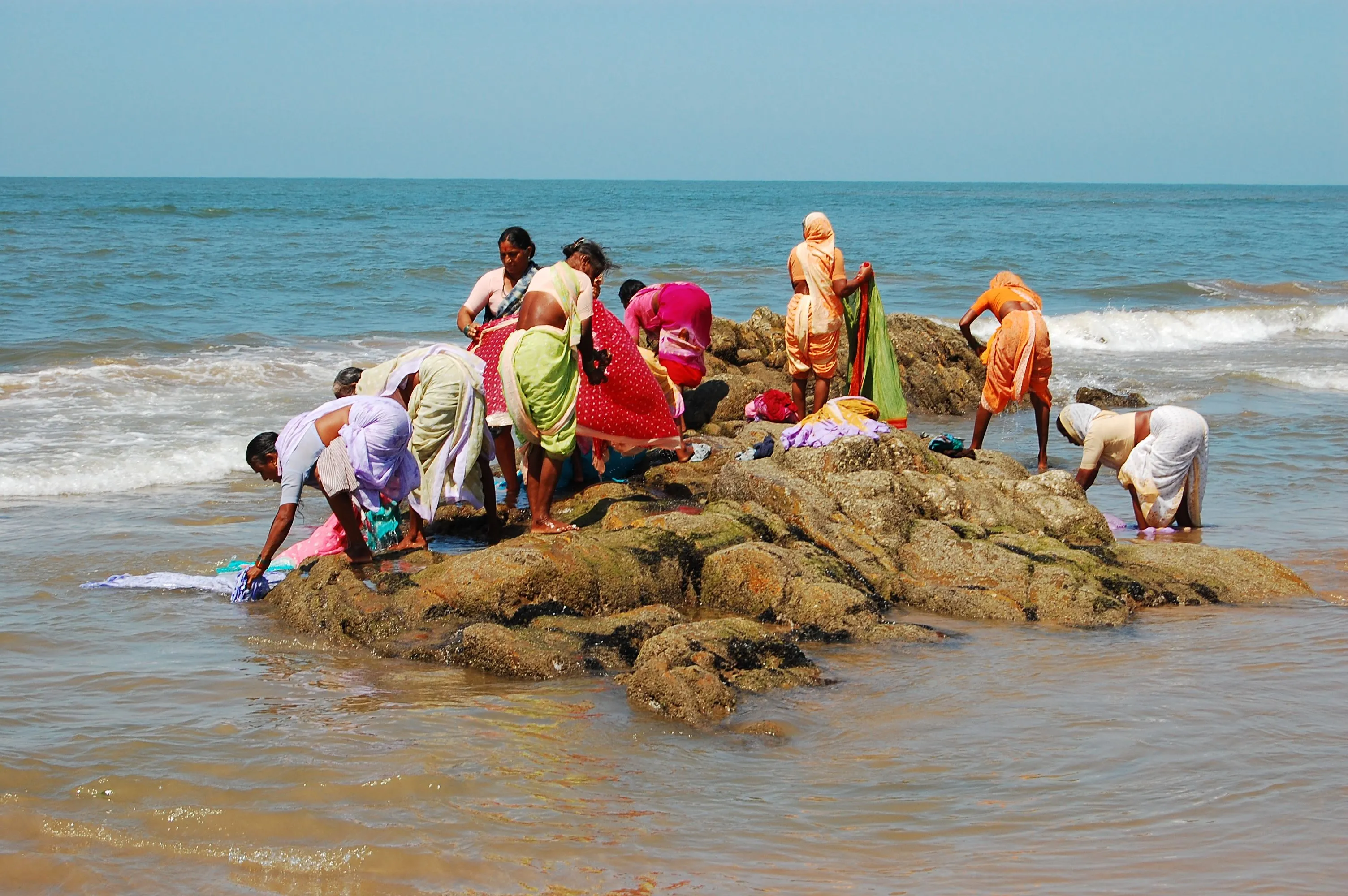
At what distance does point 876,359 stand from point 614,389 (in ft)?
8.69

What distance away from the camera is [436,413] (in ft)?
21.9

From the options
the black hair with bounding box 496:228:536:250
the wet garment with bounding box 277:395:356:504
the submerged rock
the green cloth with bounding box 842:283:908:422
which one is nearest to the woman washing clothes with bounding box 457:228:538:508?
the black hair with bounding box 496:228:536:250

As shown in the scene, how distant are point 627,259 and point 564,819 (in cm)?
2906

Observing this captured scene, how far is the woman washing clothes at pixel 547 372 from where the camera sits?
6.30 m

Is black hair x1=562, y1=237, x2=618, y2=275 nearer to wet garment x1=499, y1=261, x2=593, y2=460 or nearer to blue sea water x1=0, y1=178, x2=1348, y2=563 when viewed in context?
wet garment x1=499, y1=261, x2=593, y2=460

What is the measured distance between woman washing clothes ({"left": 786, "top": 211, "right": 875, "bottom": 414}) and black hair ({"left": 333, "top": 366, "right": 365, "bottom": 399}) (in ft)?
11.0

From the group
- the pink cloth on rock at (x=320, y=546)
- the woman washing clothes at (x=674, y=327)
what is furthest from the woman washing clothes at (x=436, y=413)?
the woman washing clothes at (x=674, y=327)

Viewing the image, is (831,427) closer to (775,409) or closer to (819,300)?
(775,409)

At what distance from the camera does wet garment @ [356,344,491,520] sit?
A: 21.9 feet

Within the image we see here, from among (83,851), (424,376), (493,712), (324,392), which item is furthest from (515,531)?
(324,392)

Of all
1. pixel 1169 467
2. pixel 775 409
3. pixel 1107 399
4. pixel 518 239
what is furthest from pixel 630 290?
pixel 1107 399

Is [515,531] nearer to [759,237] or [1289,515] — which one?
[1289,515]

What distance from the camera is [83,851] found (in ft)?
12.0

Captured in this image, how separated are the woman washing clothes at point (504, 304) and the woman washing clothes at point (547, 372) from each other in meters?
0.53
